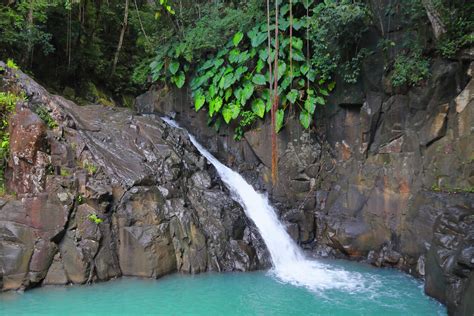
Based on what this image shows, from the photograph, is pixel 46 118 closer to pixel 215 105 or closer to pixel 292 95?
pixel 215 105

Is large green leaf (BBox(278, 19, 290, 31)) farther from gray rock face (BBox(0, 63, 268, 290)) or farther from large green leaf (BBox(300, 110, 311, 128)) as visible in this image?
gray rock face (BBox(0, 63, 268, 290))

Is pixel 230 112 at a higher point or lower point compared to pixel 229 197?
higher

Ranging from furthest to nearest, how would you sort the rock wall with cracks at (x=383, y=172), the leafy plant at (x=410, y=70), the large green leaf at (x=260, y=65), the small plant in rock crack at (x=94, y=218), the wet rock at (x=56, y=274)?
1. the large green leaf at (x=260, y=65)
2. the leafy plant at (x=410, y=70)
3. the small plant in rock crack at (x=94, y=218)
4. the wet rock at (x=56, y=274)
5. the rock wall with cracks at (x=383, y=172)

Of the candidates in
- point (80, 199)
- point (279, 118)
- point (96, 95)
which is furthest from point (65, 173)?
point (96, 95)

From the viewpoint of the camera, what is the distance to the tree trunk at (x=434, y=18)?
7859 mm

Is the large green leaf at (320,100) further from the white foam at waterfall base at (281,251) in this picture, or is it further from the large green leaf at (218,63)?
the large green leaf at (218,63)

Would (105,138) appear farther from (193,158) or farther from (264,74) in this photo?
(264,74)

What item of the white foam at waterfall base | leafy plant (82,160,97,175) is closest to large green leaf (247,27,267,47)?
the white foam at waterfall base

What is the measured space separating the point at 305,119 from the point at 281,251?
134 inches

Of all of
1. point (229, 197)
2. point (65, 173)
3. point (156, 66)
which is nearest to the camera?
point (65, 173)

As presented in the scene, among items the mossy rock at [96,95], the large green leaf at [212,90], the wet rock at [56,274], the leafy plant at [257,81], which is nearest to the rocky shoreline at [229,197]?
the wet rock at [56,274]

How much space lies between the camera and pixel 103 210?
8.08 metres

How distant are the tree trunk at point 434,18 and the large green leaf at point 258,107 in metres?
4.39

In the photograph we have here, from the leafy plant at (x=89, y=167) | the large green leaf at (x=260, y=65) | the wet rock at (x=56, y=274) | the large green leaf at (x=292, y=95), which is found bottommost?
the wet rock at (x=56, y=274)
